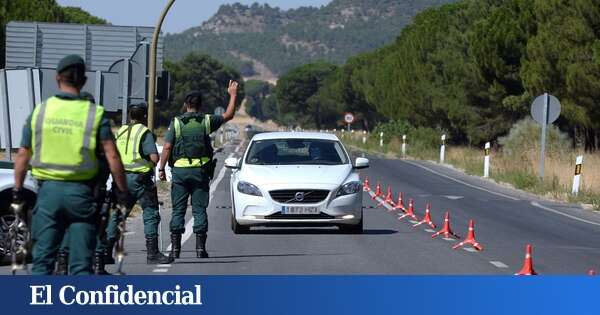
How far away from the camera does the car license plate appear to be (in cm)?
2042

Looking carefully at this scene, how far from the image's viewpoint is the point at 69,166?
958 cm

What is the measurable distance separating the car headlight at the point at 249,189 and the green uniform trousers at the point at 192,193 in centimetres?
389

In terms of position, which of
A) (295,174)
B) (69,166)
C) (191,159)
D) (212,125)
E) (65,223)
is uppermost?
(69,166)

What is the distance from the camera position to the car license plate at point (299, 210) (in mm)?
20416

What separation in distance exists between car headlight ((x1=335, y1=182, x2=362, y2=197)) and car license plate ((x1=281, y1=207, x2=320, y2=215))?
0.39m

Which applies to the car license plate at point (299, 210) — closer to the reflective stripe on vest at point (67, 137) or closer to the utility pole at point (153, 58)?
the utility pole at point (153, 58)

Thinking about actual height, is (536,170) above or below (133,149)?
below

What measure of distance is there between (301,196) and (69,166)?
11025mm

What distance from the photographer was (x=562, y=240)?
21.8 metres

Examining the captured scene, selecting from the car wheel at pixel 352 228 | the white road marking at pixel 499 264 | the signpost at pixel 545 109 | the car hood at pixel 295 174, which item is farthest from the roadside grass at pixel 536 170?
the white road marking at pixel 499 264

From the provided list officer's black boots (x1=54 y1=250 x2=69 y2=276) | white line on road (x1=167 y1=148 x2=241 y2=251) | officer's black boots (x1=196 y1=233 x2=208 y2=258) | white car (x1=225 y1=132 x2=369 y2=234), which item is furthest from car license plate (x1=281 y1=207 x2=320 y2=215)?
officer's black boots (x1=54 y1=250 x2=69 y2=276)

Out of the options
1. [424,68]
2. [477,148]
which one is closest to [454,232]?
[477,148]

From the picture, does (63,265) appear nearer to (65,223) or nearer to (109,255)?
(65,223)

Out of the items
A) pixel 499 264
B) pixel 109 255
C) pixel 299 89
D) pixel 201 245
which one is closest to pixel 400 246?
pixel 499 264
